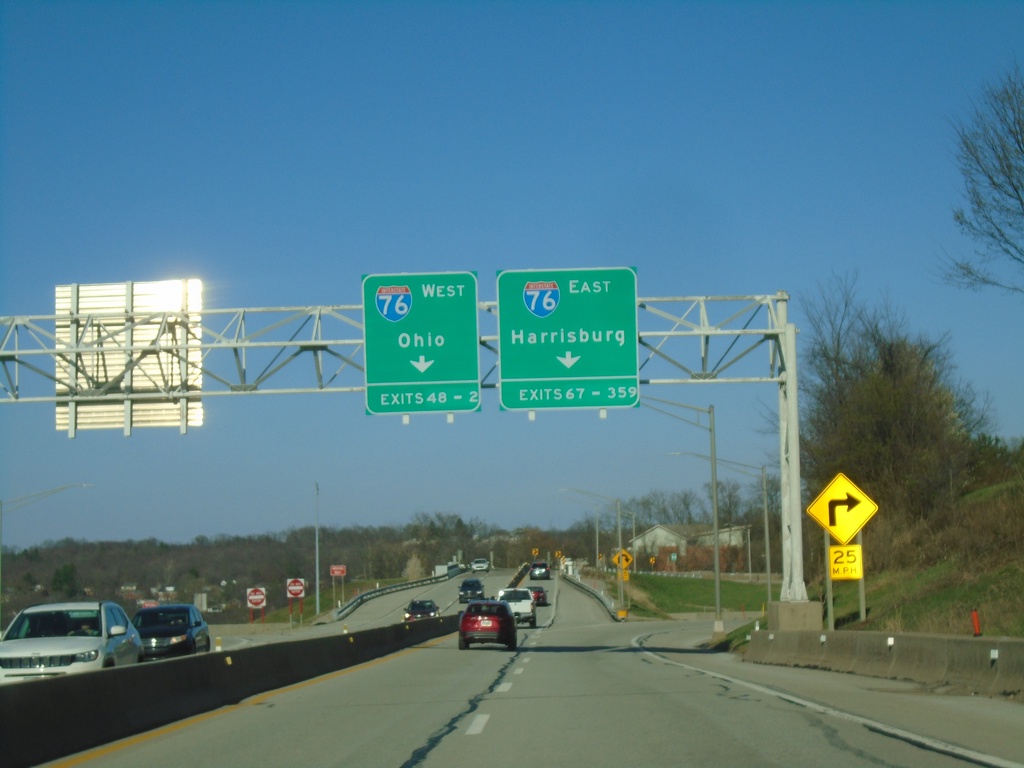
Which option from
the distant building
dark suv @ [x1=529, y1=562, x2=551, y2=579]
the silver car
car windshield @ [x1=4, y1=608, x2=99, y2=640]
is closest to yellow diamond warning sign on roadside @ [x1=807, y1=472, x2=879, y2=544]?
the silver car

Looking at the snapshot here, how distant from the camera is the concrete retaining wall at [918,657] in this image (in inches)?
561

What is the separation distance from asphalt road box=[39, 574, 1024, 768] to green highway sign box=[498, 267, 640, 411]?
6.24 m

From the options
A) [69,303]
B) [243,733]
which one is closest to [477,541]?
[69,303]

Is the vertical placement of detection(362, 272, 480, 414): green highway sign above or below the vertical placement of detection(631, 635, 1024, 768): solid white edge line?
above

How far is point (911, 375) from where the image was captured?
38844 millimetres

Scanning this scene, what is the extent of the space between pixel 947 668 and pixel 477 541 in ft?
607

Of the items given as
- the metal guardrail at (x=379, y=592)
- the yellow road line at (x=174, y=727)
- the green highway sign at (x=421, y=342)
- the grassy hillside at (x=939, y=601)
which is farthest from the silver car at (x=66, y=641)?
the metal guardrail at (x=379, y=592)

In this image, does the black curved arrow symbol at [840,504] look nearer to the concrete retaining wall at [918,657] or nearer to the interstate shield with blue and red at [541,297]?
the concrete retaining wall at [918,657]

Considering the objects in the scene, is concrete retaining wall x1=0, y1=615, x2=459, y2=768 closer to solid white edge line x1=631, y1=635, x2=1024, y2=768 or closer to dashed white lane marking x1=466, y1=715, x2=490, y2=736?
dashed white lane marking x1=466, y1=715, x2=490, y2=736

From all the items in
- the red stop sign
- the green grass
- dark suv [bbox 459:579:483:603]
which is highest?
the red stop sign

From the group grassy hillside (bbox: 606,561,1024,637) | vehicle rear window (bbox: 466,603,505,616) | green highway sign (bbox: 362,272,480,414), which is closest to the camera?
grassy hillside (bbox: 606,561,1024,637)

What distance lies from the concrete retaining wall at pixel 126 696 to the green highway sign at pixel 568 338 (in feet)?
25.3

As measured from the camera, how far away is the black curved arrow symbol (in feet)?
77.4

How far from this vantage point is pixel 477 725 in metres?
13.3
